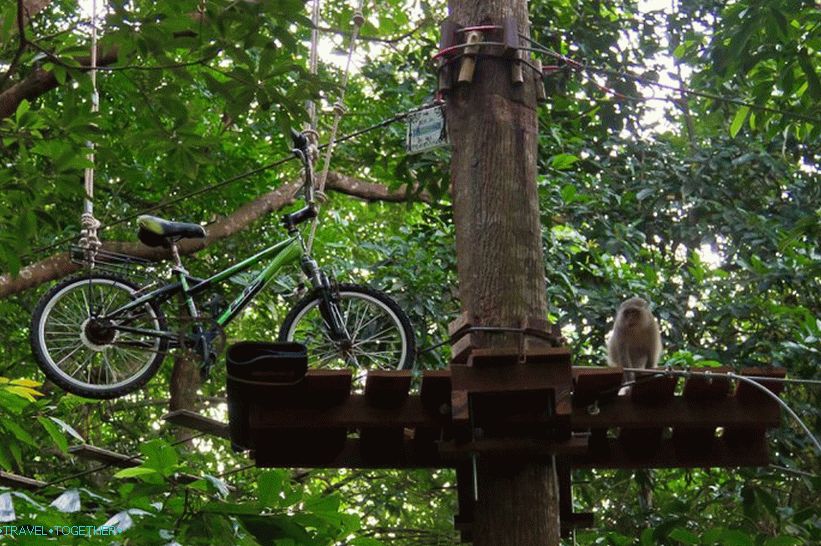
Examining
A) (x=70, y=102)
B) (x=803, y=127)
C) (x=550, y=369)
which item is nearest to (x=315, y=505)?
(x=550, y=369)

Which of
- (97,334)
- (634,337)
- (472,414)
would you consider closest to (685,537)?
(472,414)

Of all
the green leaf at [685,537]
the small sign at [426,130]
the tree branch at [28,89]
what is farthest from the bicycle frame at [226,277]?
the tree branch at [28,89]

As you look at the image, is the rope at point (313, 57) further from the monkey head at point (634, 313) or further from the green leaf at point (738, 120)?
→ the green leaf at point (738, 120)

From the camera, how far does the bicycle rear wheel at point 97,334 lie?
5324mm

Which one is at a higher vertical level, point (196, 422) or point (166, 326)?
point (166, 326)

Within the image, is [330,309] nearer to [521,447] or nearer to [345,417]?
[345,417]

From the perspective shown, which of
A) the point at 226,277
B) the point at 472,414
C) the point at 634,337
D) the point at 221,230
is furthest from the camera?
the point at 221,230

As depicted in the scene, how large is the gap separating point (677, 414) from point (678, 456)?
1.41ft

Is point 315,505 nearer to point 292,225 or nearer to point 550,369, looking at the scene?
point 550,369

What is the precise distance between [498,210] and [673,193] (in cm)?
383

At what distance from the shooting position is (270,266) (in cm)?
540

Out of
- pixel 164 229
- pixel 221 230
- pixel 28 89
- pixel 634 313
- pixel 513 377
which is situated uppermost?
pixel 28 89

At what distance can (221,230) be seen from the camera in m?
8.69

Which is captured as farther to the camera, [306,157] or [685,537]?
[306,157]
